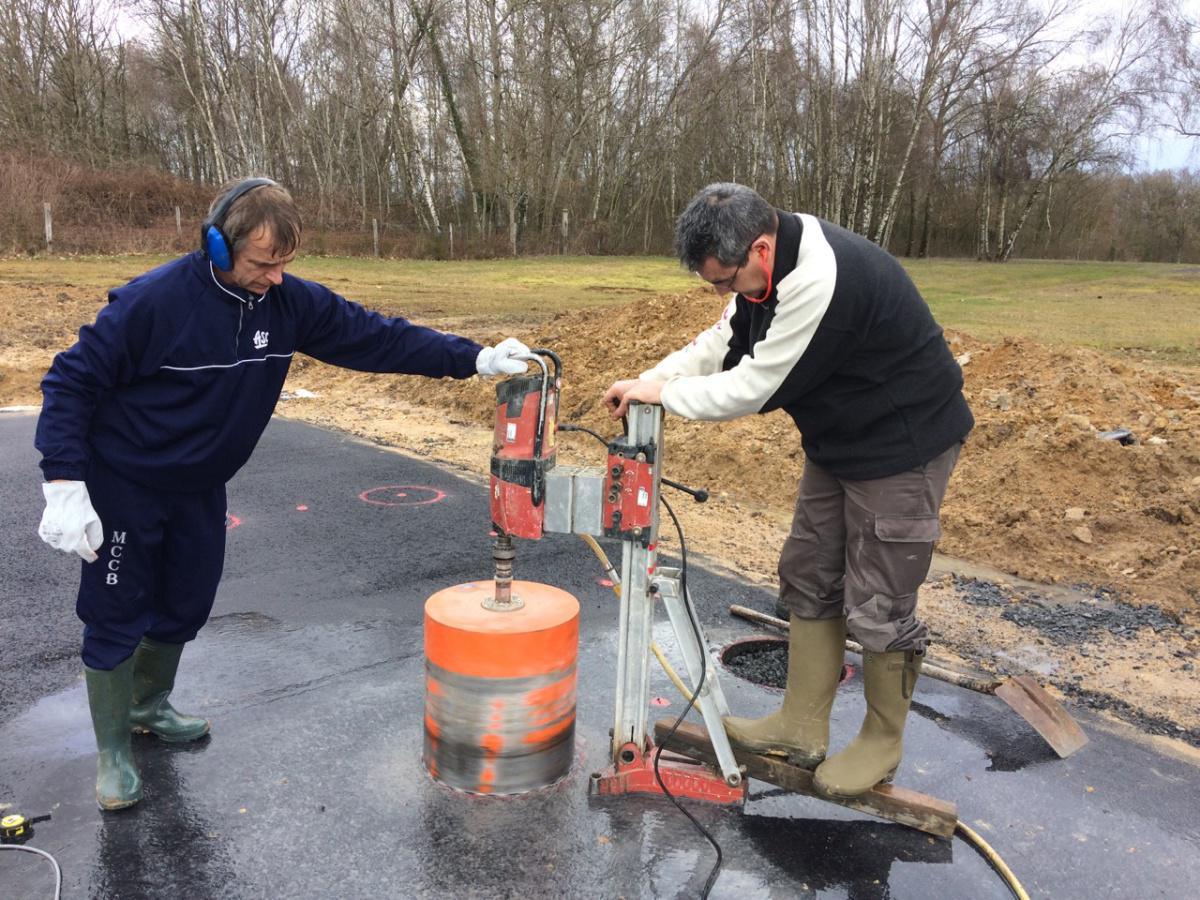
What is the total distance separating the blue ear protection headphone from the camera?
2617 millimetres

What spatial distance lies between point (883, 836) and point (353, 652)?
2.30 metres

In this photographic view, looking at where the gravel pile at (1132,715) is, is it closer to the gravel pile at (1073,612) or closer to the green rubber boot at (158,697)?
the gravel pile at (1073,612)

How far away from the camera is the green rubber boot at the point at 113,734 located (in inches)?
110

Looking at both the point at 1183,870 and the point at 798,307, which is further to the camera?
the point at 1183,870

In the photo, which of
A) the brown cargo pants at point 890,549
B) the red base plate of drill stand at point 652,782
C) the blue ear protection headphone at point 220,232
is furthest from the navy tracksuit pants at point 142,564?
the brown cargo pants at point 890,549

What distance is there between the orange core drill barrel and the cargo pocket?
95 centimetres

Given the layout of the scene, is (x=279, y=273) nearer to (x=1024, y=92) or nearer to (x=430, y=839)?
(x=430, y=839)

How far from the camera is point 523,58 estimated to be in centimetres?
3278

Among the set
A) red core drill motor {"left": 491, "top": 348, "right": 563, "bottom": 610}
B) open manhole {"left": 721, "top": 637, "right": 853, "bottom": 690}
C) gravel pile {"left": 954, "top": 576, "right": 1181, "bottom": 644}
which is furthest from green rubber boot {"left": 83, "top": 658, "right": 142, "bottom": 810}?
gravel pile {"left": 954, "top": 576, "right": 1181, "bottom": 644}

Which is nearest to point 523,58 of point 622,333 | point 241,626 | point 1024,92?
point 1024,92

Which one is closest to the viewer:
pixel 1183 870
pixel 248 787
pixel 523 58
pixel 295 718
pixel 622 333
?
pixel 1183 870

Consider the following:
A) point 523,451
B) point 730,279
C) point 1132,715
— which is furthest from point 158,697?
point 1132,715

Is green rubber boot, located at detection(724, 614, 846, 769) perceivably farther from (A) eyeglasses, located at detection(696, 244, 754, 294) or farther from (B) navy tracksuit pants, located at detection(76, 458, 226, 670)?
(B) navy tracksuit pants, located at detection(76, 458, 226, 670)

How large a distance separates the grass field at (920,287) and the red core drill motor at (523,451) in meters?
11.0
